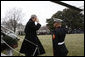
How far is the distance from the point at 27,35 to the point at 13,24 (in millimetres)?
35313

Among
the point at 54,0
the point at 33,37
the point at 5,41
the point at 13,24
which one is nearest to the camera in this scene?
the point at 54,0

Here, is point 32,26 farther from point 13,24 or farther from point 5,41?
point 13,24

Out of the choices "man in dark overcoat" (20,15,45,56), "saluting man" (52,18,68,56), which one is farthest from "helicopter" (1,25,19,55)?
"saluting man" (52,18,68,56)

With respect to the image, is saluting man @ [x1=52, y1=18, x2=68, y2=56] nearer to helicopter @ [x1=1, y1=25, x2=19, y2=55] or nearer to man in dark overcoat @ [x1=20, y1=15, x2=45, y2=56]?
man in dark overcoat @ [x1=20, y1=15, x2=45, y2=56]

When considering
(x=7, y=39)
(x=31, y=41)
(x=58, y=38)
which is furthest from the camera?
(x=31, y=41)

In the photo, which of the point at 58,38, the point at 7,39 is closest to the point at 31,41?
the point at 7,39

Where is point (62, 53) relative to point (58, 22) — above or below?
below

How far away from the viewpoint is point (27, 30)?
8.70 m

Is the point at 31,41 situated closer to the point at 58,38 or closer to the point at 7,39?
the point at 7,39

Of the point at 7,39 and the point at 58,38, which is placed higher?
the point at 58,38

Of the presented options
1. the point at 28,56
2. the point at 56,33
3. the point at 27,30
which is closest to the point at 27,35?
the point at 27,30

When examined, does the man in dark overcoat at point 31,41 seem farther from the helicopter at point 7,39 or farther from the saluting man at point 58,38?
the saluting man at point 58,38

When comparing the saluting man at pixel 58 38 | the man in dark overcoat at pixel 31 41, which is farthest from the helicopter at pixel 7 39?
the saluting man at pixel 58 38

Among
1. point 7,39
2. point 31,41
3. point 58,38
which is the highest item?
point 58,38
